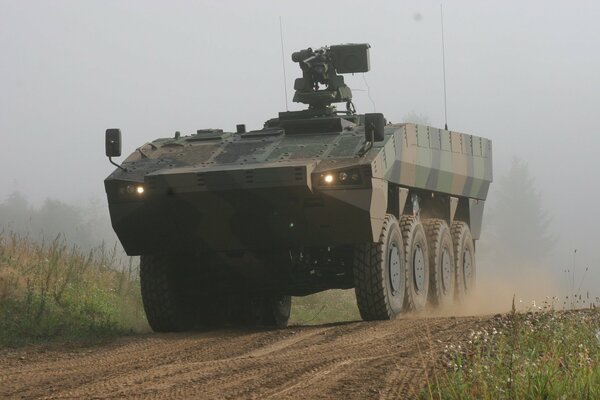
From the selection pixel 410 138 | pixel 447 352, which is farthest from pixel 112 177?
pixel 447 352

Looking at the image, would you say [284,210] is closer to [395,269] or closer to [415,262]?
[395,269]

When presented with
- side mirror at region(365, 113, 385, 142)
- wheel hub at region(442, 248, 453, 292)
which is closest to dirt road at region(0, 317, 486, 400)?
side mirror at region(365, 113, 385, 142)

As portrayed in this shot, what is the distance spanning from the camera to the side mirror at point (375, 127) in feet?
41.0

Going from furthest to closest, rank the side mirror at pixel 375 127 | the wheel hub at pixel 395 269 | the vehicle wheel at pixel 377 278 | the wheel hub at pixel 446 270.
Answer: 1. the wheel hub at pixel 446 270
2. the wheel hub at pixel 395 269
3. the vehicle wheel at pixel 377 278
4. the side mirror at pixel 375 127

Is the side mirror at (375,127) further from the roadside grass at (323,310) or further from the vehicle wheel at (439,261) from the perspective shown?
the roadside grass at (323,310)

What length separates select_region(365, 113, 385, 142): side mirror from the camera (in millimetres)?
12500

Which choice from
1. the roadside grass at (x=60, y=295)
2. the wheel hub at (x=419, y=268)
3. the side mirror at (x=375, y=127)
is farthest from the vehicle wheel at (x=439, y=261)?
the side mirror at (x=375, y=127)

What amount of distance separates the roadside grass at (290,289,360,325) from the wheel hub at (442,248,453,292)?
7.81ft

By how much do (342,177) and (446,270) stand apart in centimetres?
503

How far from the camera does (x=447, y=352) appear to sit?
882cm

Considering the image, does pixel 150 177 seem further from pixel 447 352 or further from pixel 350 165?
pixel 447 352

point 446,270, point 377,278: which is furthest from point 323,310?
point 377,278

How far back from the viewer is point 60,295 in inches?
598

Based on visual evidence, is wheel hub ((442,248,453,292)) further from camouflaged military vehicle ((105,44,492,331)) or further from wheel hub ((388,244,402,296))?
wheel hub ((388,244,402,296))
